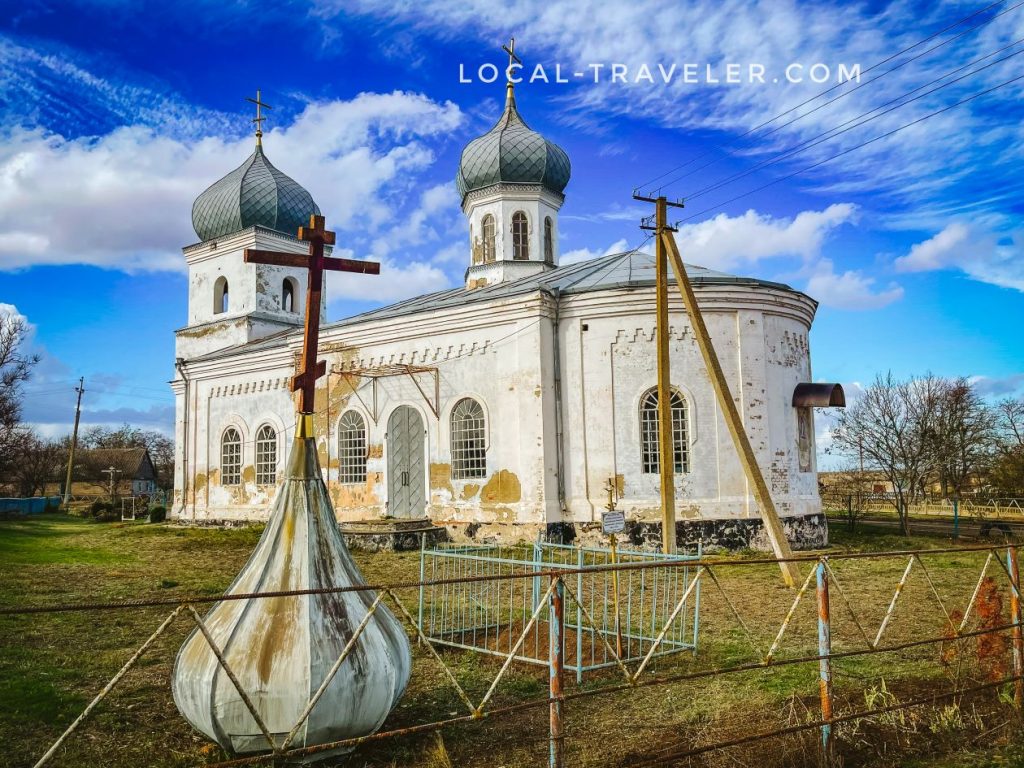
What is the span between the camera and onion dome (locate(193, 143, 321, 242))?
25.0 m

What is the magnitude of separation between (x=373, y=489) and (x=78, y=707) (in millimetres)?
13110

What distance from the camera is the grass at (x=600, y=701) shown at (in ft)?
16.9

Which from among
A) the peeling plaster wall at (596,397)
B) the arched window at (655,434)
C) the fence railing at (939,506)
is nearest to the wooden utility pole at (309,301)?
the peeling plaster wall at (596,397)

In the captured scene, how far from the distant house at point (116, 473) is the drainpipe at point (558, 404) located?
Result: 4186 cm

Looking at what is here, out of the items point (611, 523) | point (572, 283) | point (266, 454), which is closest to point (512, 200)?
point (572, 283)

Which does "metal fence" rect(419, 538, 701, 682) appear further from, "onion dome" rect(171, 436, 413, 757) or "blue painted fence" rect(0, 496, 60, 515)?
"blue painted fence" rect(0, 496, 60, 515)

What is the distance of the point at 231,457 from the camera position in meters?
23.4

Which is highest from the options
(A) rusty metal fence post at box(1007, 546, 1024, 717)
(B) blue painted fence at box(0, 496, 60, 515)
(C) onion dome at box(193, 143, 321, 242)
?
(C) onion dome at box(193, 143, 321, 242)

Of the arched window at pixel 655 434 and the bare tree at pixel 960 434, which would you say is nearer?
the arched window at pixel 655 434

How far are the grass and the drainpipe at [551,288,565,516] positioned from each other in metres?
5.69

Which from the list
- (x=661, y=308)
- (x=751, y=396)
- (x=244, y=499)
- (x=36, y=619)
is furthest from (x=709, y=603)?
(x=244, y=499)

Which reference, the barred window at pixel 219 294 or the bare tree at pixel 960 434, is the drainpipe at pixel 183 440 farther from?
the bare tree at pixel 960 434

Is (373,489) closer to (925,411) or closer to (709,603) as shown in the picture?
(709,603)

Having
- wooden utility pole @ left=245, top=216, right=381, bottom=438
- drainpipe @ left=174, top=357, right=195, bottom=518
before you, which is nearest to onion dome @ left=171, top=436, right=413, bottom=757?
wooden utility pole @ left=245, top=216, right=381, bottom=438
